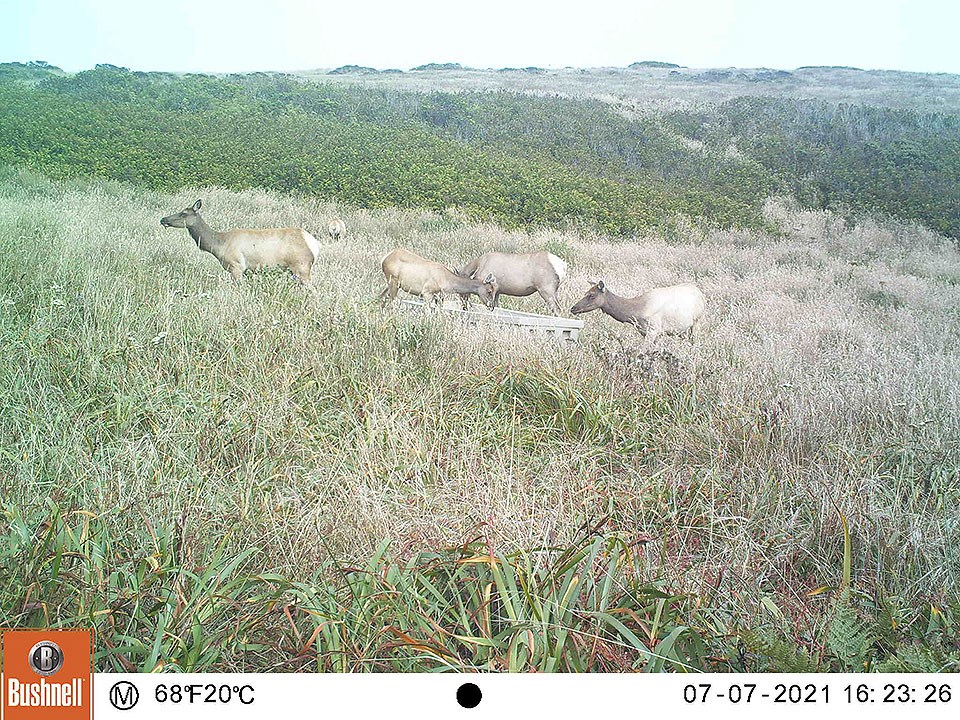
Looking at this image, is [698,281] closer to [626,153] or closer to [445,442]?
[626,153]

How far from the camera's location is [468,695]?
86.8 inches

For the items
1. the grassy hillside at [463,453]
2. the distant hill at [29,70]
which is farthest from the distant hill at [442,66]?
the distant hill at [29,70]

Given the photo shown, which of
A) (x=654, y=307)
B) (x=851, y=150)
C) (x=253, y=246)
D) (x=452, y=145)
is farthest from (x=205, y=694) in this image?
(x=851, y=150)

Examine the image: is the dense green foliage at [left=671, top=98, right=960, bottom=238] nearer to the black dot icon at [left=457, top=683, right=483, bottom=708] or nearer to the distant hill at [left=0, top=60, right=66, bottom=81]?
the black dot icon at [left=457, top=683, right=483, bottom=708]

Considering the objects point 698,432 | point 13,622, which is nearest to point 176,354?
point 13,622

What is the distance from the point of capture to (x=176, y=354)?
2734 mm

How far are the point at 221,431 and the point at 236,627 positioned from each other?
65 centimetres

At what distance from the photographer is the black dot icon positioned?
7.18 ft

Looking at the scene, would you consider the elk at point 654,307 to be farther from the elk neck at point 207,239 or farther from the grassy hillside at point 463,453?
the elk neck at point 207,239

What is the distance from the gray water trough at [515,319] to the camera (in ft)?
9.31

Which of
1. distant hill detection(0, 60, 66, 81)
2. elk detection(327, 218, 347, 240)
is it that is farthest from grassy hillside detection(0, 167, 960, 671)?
distant hill detection(0, 60, 66, 81)

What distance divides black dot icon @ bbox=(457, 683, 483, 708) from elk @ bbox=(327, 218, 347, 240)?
157 cm

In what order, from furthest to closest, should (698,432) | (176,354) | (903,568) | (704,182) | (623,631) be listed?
(704,182) → (176,354) → (698,432) → (903,568) → (623,631)

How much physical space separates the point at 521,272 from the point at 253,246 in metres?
0.96
